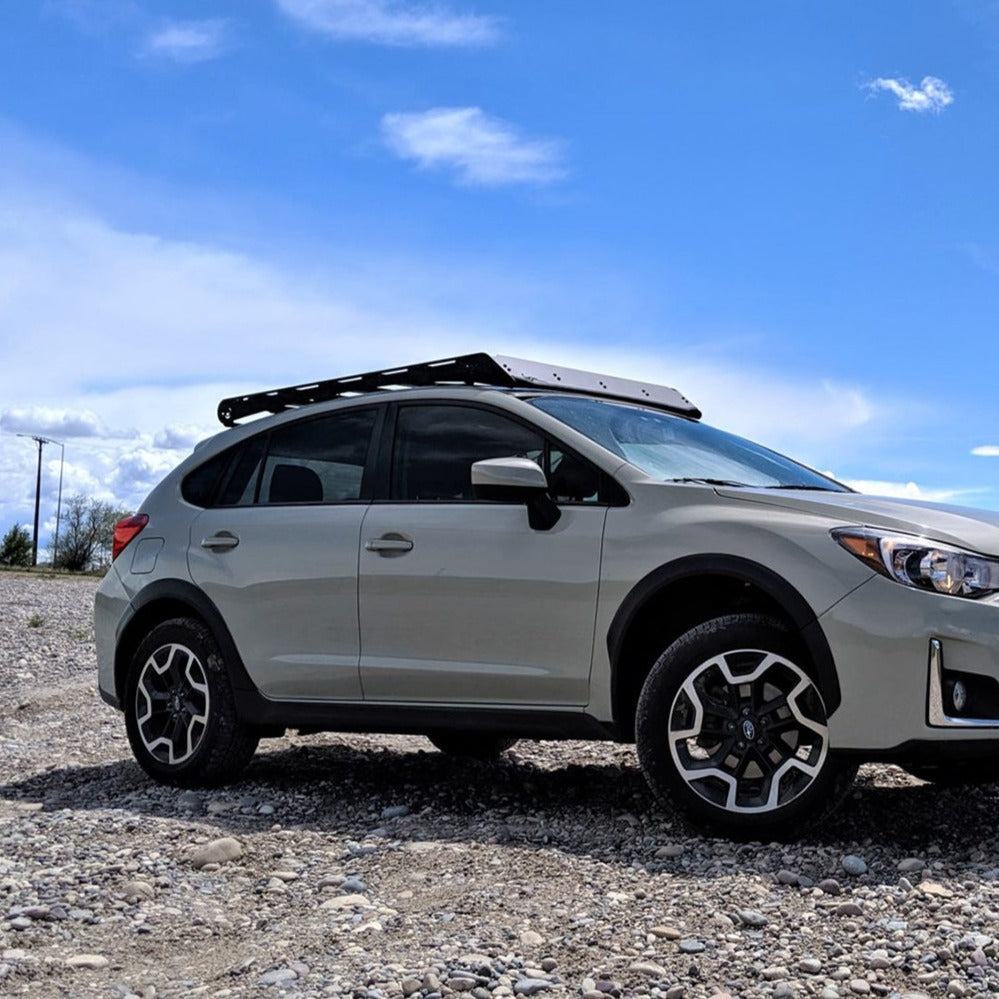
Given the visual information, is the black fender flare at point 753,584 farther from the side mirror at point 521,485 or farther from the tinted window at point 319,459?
the tinted window at point 319,459

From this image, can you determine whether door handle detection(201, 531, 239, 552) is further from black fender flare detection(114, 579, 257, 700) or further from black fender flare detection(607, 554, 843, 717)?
black fender flare detection(607, 554, 843, 717)

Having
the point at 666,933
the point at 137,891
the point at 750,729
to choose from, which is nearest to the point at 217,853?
the point at 137,891

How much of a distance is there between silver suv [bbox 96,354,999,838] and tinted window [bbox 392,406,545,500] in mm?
12

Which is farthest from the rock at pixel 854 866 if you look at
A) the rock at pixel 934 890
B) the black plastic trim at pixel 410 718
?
the black plastic trim at pixel 410 718

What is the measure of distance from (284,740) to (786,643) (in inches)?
175

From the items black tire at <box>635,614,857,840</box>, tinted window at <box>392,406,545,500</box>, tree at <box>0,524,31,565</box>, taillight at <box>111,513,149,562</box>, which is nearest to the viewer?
black tire at <box>635,614,857,840</box>

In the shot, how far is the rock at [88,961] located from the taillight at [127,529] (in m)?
3.31

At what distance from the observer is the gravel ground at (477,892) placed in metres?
3.85

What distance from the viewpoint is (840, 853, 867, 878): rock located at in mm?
4707

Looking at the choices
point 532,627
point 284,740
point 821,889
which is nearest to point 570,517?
point 532,627

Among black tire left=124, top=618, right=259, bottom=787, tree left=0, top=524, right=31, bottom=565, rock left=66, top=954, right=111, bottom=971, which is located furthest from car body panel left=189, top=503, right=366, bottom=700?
tree left=0, top=524, right=31, bottom=565

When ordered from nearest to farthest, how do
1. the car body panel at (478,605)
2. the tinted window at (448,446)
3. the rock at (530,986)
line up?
the rock at (530,986), the car body panel at (478,605), the tinted window at (448,446)

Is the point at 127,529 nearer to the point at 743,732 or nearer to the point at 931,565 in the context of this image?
the point at 743,732

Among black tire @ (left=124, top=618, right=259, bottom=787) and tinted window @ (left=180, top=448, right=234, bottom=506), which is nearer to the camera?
black tire @ (left=124, top=618, right=259, bottom=787)
